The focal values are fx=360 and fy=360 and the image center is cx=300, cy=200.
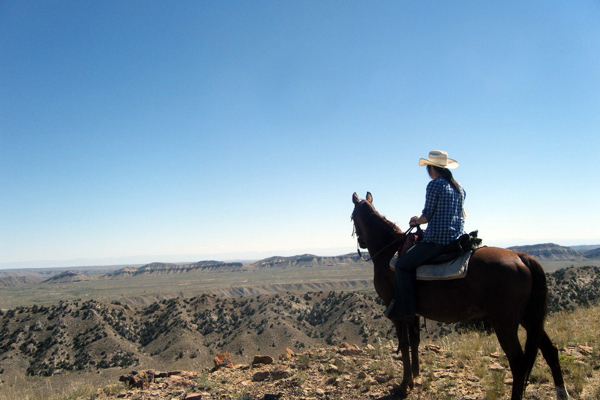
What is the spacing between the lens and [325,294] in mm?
54000

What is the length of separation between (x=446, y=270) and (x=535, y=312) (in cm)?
115

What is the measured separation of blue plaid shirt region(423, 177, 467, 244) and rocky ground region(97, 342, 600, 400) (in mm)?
2239

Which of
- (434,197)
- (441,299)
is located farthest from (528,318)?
(434,197)

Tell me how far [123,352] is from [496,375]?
35.3m

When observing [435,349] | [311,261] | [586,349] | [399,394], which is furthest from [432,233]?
[311,261]

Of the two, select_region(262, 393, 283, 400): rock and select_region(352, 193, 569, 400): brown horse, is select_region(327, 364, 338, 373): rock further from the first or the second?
select_region(352, 193, 569, 400): brown horse

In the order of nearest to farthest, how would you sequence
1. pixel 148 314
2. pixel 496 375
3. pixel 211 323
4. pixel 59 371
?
pixel 496 375 → pixel 59 371 → pixel 211 323 → pixel 148 314

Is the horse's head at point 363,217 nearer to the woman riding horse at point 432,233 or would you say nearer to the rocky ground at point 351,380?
the woman riding horse at point 432,233

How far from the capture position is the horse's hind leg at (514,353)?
4371mm

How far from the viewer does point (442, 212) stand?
16.4 feet

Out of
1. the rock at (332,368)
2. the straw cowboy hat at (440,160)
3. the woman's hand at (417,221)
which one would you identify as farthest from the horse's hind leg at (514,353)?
the rock at (332,368)

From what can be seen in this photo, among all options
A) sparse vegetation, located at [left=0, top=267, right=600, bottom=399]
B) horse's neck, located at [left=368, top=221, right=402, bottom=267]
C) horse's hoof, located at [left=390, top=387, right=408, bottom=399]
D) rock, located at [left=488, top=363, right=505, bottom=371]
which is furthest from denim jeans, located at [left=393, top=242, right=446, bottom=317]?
sparse vegetation, located at [left=0, top=267, right=600, bottom=399]

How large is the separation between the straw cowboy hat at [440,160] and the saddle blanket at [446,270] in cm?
132

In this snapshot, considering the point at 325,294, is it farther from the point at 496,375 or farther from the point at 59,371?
Answer: the point at 496,375
